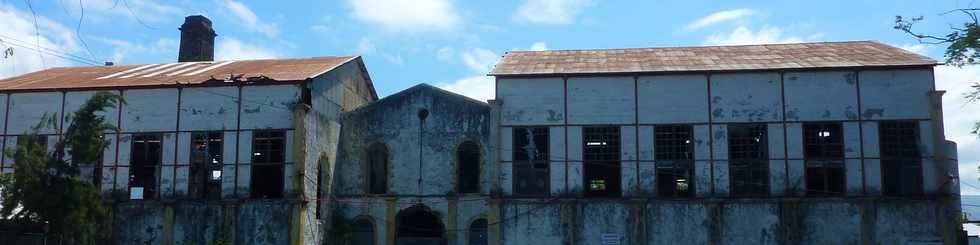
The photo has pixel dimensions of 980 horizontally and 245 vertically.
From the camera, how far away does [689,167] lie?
105ft

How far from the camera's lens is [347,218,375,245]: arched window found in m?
34.7

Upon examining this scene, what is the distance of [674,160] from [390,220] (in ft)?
35.8

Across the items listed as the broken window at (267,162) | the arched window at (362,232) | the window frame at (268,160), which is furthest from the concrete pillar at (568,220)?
the broken window at (267,162)

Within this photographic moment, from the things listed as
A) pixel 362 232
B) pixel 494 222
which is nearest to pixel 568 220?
pixel 494 222

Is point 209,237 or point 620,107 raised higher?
point 620,107

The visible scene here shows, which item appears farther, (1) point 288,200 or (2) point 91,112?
(1) point 288,200

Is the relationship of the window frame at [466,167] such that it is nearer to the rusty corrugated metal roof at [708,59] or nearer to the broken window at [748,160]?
the rusty corrugated metal roof at [708,59]

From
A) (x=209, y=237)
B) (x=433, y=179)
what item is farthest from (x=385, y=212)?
(x=209, y=237)

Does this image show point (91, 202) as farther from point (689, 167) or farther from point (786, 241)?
point (786, 241)

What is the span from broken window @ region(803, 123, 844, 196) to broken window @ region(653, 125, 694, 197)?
4009 millimetres

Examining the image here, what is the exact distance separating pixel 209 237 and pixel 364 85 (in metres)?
10.5

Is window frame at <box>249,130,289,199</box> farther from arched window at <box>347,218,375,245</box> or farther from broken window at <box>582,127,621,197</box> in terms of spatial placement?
broken window at <box>582,127,621,197</box>

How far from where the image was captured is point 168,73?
3719 cm

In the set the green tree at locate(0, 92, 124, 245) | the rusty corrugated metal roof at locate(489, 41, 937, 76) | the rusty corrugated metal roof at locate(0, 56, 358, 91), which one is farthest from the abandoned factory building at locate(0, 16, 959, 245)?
the green tree at locate(0, 92, 124, 245)
